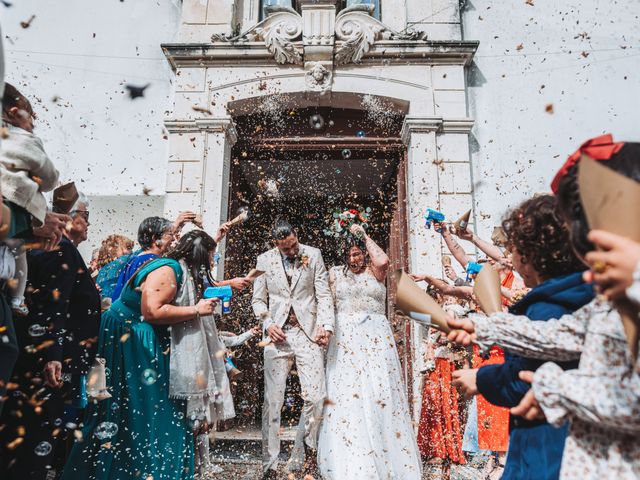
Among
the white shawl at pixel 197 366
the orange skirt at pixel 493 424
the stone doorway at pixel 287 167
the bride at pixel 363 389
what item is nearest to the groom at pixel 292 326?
the bride at pixel 363 389

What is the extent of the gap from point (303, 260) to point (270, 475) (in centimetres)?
192

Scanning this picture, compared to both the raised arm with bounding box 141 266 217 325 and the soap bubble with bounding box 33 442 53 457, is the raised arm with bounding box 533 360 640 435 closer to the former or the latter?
the raised arm with bounding box 141 266 217 325

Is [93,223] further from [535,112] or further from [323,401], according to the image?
[535,112]

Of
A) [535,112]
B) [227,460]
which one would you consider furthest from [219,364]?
[535,112]

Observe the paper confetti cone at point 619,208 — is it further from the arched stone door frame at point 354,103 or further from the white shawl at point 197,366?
the arched stone door frame at point 354,103

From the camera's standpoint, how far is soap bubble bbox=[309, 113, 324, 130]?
7387 mm

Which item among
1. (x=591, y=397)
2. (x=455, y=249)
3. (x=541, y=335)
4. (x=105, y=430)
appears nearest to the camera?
(x=591, y=397)

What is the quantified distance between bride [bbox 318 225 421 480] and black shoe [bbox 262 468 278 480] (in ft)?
1.29

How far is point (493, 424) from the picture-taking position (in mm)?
4117

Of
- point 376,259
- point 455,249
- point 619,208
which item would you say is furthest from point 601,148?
point 376,259

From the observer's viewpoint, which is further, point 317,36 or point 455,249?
point 317,36

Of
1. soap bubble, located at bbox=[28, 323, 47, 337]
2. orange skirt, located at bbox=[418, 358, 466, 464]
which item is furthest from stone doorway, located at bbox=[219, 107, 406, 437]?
soap bubble, located at bbox=[28, 323, 47, 337]

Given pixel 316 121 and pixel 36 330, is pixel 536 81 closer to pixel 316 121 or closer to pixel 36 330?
pixel 316 121

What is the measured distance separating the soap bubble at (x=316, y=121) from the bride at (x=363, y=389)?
2.84m
